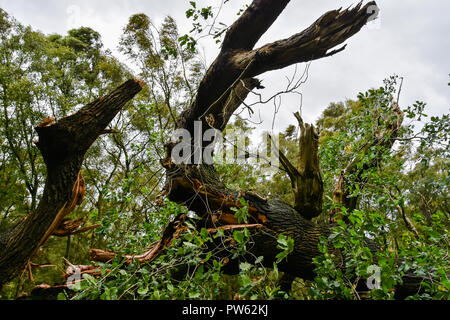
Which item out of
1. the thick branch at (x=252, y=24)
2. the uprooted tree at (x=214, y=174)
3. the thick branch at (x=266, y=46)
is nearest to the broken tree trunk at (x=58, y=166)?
the uprooted tree at (x=214, y=174)

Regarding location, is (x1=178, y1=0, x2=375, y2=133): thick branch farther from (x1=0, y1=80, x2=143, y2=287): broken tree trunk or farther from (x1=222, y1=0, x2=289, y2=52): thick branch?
(x1=0, y1=80, x2=143, y2=287): broken tree trunk

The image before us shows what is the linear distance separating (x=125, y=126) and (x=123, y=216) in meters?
7.63

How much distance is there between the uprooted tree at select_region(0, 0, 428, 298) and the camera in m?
1.99

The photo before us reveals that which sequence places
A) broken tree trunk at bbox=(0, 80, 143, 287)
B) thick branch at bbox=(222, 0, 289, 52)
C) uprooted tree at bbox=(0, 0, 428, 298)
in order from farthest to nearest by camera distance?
thick branch at bbox=(222, 0, 289, 52), uprooted tree at bbox=(0, 0, 428, 298), broken tree trunk at bbox=(0, 80, 143, 287)

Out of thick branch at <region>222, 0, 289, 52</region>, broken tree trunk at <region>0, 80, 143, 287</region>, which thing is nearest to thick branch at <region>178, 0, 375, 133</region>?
thick branch at <region>222, 0, 289, 52</region>

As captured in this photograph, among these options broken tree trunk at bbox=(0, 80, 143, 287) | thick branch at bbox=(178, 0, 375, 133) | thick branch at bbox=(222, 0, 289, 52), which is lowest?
broken tree trunk at bbox=(0, 80, 143, 287)

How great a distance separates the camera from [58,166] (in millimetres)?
1976

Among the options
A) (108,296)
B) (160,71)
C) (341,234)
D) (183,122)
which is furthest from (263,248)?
(160,71)

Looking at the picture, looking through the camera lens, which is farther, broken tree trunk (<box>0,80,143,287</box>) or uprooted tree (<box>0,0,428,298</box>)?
uprooted tree (<box>0,0,428,298</box>)

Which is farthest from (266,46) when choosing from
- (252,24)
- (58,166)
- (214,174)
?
(58,166)

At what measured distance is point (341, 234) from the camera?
153cm

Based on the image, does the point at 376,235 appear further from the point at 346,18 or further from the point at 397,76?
the point at 397,76

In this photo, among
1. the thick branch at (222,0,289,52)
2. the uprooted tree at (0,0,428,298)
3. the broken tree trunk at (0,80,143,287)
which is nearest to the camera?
the broken tree trunk at (0,80,143,287)

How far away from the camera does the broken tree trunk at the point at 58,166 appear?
6.20 feet
